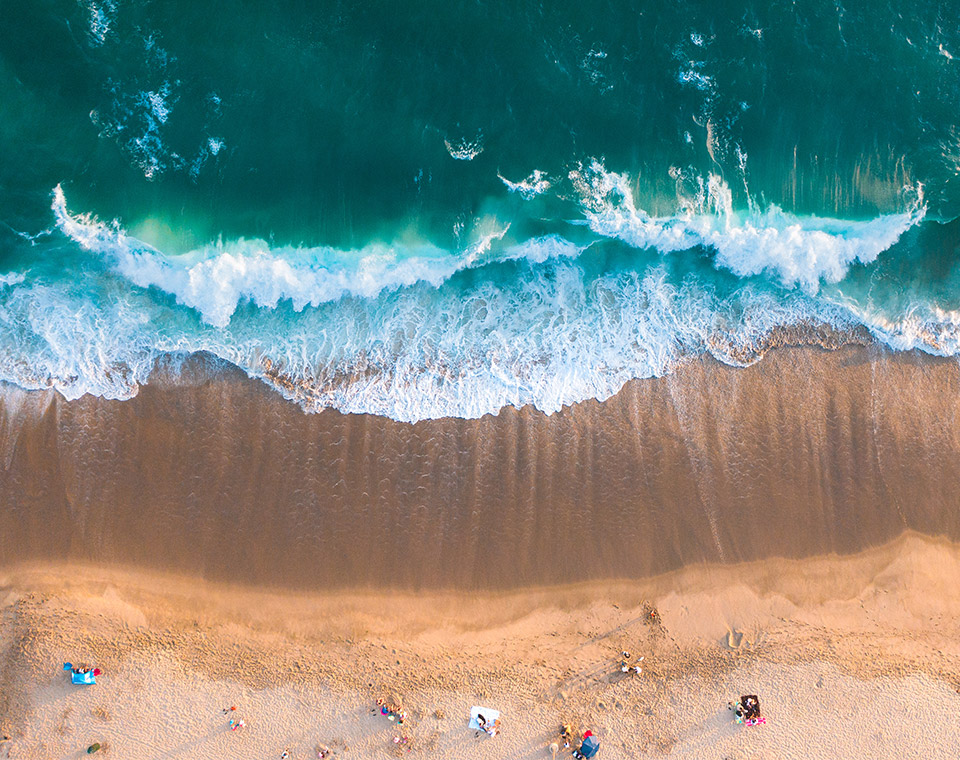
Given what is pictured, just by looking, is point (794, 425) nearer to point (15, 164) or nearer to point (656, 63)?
point (656, 63)

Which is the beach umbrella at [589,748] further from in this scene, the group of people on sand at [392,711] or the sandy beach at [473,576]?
the group of people on sand at [392,711]

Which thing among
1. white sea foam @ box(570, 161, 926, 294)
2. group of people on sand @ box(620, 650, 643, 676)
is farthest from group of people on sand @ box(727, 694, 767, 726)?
white sea foam @ box(570, 161, 926, 294)

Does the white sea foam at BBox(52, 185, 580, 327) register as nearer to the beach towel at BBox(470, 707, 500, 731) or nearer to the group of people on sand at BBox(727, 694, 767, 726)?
the beach towel at BBox(470, 707, 500, 731)

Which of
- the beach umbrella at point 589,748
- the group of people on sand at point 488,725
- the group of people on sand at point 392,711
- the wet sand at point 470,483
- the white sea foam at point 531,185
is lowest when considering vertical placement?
the beach umbrella at point 589,748

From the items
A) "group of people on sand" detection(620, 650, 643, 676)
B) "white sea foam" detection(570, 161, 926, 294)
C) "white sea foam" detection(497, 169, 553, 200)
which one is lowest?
"group of people on sand" detection(620, 650, 643, 676)

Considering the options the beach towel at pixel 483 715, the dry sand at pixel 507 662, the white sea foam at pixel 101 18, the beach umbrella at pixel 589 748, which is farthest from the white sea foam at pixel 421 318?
the beach umbrella at pixel 589 748

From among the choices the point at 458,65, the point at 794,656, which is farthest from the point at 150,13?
the point at 794,656
